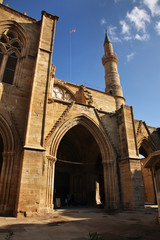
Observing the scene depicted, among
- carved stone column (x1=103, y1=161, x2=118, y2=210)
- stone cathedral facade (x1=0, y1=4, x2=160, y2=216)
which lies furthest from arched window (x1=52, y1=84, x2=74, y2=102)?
carved stone column (x1=103, y1=161, x2=118, y2=210)

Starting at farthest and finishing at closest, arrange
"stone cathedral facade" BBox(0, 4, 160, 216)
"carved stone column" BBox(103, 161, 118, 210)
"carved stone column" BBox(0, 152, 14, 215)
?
"carved stone column" BBox(103, 161, 118, 210) → "stone cathedral facade" BBox(0, 4, 160, 216) → "carved stone column" BBox(0, 152, 14, 215)

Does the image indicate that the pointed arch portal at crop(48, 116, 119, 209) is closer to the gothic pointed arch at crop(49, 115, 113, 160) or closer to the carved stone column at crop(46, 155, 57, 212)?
the gothic pointed arch at crop(49, 115, 113, 160)

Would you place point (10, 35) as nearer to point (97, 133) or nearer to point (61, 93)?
point (61, 93)

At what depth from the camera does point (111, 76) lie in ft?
65.6

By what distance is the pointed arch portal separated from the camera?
10781 millimetres

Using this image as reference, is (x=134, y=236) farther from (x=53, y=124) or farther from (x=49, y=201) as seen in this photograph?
(x=53, y=124)

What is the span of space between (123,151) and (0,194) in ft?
23.5

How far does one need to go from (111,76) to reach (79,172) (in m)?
11.9

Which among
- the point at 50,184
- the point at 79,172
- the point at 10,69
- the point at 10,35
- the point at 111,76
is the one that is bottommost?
the point at 50,184

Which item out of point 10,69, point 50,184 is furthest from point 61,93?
point 50,184

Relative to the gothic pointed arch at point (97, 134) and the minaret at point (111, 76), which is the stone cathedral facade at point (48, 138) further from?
the minaret at point (111, 76)

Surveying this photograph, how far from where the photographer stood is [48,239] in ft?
11.6

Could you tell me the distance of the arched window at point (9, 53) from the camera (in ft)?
32.2

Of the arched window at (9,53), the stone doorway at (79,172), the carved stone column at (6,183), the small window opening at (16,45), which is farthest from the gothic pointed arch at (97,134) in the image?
the small window opening at (16,45)
